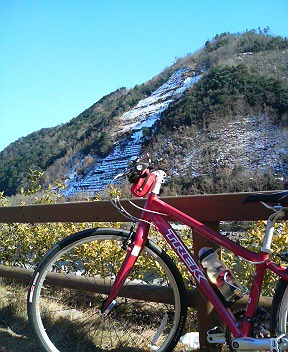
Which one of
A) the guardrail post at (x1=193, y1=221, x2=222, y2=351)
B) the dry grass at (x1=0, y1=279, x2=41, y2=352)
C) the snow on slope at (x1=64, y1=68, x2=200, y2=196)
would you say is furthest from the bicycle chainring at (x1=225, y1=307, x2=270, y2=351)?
the snow on slope at (x1=64, y1=68, x2=200, y2=196)

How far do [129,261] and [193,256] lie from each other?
1.32 feet

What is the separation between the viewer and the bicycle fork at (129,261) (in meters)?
2.72

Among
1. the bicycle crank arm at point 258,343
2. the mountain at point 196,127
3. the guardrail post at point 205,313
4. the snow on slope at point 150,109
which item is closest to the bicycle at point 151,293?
the bicycle crank arm at point 258,343

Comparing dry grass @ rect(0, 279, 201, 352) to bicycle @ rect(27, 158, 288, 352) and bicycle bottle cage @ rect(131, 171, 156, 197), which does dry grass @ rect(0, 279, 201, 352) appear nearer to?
bicycle @ rect(27, 158, 288, 352)

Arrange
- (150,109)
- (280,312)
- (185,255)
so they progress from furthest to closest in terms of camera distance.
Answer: (150,109) → (185,255) → (280,312)

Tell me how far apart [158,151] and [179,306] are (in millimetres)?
47244

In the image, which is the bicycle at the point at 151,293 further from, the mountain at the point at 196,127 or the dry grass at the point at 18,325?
the mountain at the point at 196,127

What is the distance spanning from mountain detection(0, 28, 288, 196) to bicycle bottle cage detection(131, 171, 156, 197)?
1188 inches

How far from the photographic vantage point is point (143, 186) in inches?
108

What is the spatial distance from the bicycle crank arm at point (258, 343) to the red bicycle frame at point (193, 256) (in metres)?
0.04

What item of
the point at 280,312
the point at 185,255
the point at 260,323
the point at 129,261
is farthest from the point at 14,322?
the point at 280,312

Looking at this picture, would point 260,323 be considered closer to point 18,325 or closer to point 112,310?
point 112,310

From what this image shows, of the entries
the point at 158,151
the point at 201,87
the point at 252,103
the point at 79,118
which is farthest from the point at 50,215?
the point at 79,118

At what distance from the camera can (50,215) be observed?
3748mm
